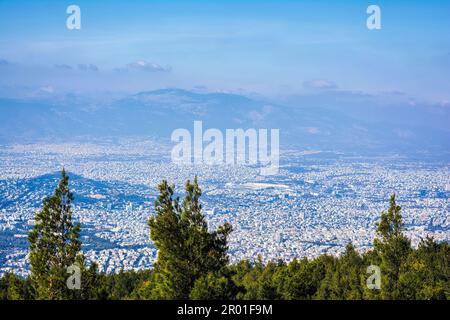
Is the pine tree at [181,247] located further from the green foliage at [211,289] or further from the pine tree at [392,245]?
the pine tree at [392,245]

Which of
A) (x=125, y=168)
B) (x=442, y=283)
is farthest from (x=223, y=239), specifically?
(x=125, y=168)

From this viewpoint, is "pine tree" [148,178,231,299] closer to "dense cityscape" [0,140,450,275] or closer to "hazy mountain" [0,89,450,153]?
"dense cityscape" [0,140,450,275]

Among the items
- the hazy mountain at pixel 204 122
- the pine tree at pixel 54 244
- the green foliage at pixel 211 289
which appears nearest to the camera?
the green foliage at pixel 211 289

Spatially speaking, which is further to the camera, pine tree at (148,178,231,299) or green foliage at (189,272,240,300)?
pine tree at (148,178,231,299)

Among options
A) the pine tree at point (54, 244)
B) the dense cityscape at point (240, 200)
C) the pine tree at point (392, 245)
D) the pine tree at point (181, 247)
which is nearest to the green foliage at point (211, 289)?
the pine tree at point (181, 247)

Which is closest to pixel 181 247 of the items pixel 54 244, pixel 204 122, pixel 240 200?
pixel 54 244

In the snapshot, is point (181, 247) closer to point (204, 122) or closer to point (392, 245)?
point (392, 245)

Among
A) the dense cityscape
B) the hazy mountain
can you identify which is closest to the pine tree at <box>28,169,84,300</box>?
the dense cityscape
